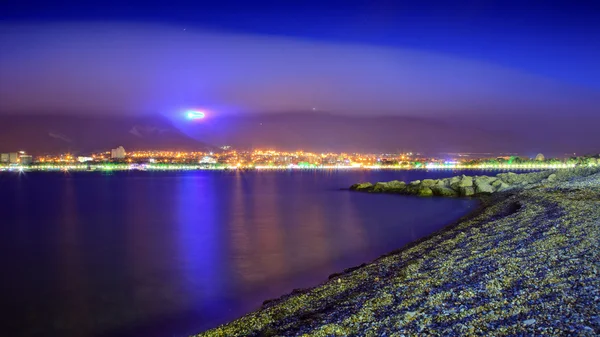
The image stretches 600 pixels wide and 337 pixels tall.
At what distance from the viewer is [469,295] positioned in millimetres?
7070

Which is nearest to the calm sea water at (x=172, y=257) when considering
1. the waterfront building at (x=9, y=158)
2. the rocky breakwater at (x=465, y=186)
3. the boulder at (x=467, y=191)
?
the boulder at (x=467, y=191)

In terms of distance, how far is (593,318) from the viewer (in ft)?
17.8

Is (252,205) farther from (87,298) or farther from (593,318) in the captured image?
(593,318)

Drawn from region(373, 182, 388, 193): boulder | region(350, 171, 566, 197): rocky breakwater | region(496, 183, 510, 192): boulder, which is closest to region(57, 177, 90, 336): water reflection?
region(350, 171, 566, 197): rocky breakwater

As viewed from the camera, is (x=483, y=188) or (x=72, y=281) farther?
(x=483, y=188)

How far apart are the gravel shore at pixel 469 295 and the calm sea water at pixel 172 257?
8.45ft

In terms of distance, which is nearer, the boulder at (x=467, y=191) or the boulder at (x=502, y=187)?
the boulder at (x=502, y=187)

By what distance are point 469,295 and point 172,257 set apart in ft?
42.8

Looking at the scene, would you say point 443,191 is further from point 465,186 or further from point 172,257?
point 172,257

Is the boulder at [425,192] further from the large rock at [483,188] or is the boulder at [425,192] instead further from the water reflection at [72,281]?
the water reflection at [72,281]

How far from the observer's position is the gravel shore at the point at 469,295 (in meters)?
5.81

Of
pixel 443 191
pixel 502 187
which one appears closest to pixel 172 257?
pixel 443 191

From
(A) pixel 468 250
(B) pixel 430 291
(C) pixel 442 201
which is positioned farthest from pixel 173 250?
(C) pixel 442 201

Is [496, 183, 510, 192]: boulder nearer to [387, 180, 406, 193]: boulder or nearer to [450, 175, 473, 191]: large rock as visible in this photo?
[450, 175, 473, 191]: large rock
